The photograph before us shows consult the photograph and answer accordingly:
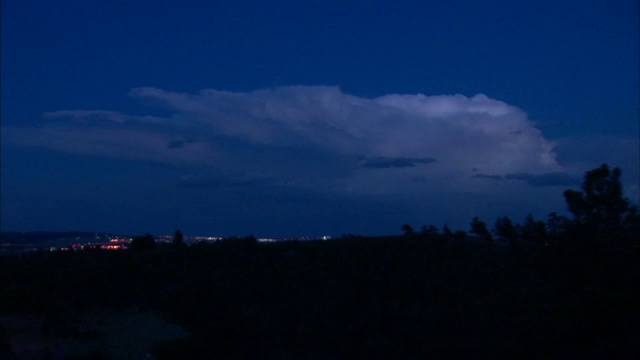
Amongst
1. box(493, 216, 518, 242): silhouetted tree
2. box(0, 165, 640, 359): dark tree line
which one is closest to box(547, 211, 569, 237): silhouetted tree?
box(0, 165, 640, 359): dark tree line

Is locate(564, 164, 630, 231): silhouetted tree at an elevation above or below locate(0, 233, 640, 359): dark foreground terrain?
above

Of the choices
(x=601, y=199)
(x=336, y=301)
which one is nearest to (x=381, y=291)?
(x=336, y=301)

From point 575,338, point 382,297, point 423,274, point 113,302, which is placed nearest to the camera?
point 575,338

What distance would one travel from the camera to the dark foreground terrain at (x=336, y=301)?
50.6 ft

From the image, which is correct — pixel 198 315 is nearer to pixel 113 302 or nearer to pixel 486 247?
pixel 113 302

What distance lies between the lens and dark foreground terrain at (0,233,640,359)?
15.4m

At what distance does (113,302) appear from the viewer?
75.0 feet

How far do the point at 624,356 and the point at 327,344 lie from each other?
700cm

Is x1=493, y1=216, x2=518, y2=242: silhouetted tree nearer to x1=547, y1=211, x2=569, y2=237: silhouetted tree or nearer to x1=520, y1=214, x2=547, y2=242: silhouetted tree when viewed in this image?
x1=520, y1=214, x2=547, y2=242: silhouetted tree

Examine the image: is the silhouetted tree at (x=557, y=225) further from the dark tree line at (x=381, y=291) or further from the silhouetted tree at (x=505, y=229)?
the silhouetted tree at (x=505, y=229)

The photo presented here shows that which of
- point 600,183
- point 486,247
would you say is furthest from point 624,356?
point 486,247

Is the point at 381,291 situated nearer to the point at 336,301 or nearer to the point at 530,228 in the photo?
the point at 336,301

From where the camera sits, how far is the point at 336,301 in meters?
19.7

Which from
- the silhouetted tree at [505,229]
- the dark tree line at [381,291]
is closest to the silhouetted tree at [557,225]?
the dark tree line at [381,291]
